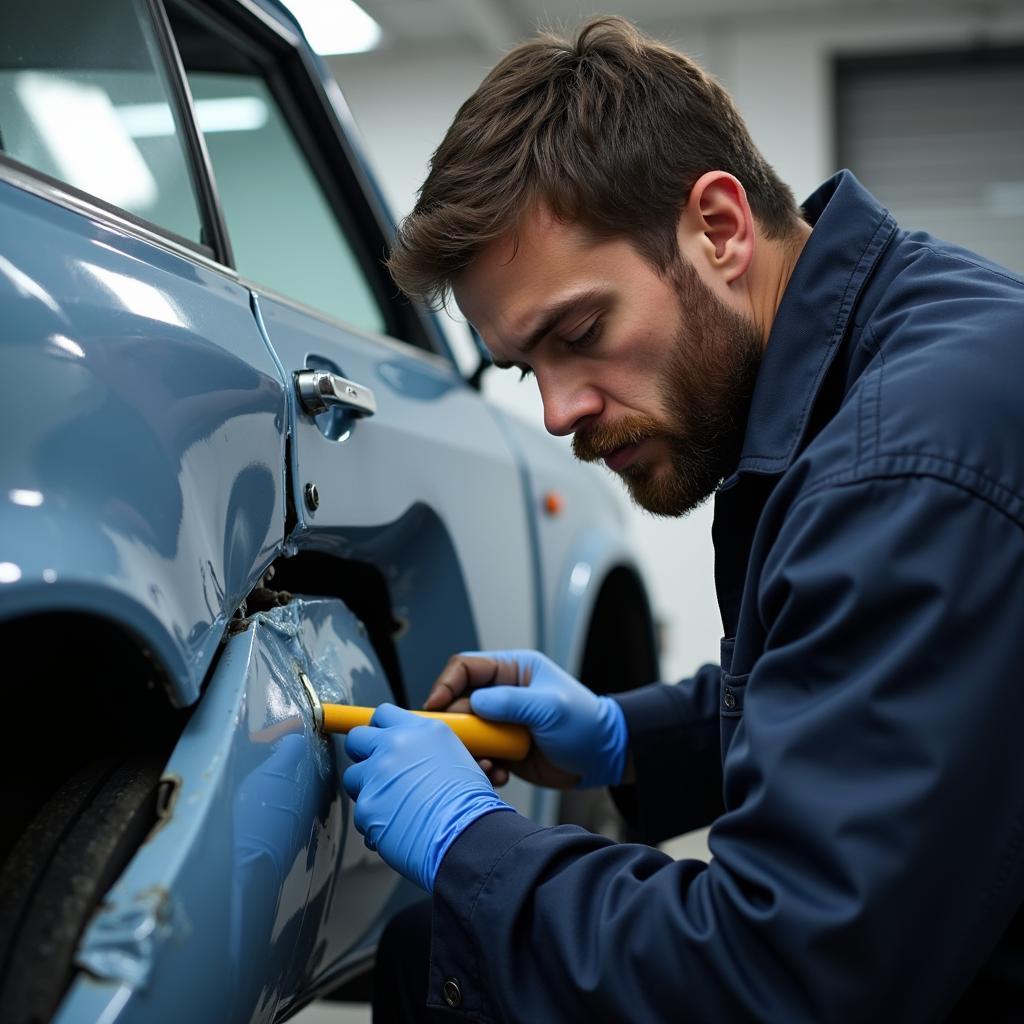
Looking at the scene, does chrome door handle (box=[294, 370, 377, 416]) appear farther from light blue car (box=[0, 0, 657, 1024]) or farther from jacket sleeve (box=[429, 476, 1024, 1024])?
jacket sleeve (box=[429, 476, 1024, 1024])

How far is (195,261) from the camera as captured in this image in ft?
3.76

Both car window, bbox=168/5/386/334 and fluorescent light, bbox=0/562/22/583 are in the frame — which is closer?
fluorescent light, bbox=0/562/22/583

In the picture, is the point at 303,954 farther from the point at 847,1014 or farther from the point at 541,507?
the point at 541,507

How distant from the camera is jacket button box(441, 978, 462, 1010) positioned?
100 centimetres

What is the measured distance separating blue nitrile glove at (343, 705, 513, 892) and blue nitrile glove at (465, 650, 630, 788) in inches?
11.6

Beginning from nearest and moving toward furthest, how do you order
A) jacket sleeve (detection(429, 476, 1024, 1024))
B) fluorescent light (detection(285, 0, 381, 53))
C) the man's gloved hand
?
1. jacket sleeve (detection(429, 476, 1024, 1024))
2. the man's gloved hand
3. fluorescent light (detection(285, 0, 381, 53))

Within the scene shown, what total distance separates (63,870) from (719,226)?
90 centimetres

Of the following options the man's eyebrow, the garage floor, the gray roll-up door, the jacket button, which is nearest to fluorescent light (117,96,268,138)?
the man's eyebrow

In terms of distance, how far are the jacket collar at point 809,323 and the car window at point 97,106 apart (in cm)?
63

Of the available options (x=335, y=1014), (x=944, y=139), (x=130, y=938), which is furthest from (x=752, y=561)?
(x=944, y=139)

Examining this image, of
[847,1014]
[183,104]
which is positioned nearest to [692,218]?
[183,104]

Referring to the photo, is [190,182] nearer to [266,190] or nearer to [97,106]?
[97,106]

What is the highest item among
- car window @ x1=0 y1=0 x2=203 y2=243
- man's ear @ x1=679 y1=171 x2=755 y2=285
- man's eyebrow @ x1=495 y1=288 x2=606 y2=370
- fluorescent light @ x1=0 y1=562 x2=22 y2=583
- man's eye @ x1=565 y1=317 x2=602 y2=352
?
car window @ x1=0 y1=0 x2=203 y2=243

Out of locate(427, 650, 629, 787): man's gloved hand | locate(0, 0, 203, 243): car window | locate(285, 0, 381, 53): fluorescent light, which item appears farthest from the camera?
locate(285, 0, 381, 53): fluorescent light
